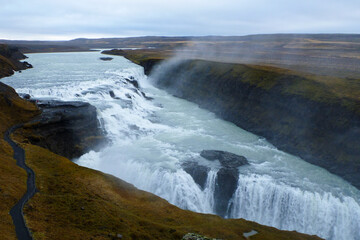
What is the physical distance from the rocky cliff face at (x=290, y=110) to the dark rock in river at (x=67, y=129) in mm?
27405

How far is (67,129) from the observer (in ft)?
122

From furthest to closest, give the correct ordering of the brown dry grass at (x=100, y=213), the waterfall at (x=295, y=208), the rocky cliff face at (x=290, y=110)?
the rocky cliff face at (x=290, y=110) < the waterfall at (x=295, y=208) < the brown dry grass at (x=100, y=213)

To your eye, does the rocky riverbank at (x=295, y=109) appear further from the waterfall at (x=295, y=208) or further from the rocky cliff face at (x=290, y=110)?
the waterfall at (x=295, y=208)

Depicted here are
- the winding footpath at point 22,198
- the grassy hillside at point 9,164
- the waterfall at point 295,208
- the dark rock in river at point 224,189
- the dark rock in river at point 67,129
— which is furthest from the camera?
the dark rock in river at point 67,129

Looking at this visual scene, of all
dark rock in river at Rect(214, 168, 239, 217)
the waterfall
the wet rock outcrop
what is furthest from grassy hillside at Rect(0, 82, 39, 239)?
the waterfall

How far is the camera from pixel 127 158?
3612cm

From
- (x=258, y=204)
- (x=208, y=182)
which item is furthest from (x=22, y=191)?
(x=258, y=204)

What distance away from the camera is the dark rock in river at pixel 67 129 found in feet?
114

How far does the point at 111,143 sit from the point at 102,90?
20.1 meters

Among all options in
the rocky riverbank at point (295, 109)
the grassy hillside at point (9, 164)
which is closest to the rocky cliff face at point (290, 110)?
the rocky riverbank at point (295, 109)

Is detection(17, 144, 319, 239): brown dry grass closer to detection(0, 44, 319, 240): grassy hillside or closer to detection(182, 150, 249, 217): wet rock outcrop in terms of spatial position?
detection(0, 44, 319, 240): grassy hillside

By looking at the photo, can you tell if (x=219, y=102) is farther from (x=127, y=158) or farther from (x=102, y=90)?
(x=127, y=158)

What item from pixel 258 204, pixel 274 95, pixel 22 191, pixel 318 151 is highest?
pixel 274 95

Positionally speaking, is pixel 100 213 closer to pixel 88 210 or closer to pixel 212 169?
pixel 88 210
